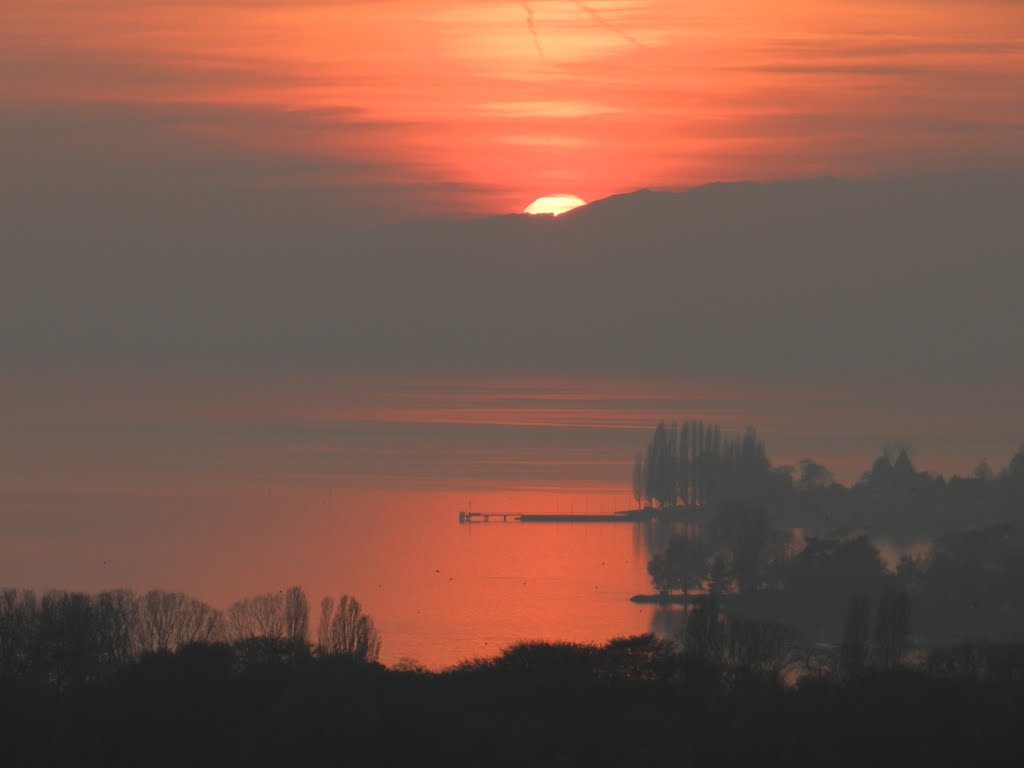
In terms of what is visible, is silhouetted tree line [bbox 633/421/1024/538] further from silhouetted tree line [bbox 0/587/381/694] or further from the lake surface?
silhouetted tree line [bbox 0/587/381/694]

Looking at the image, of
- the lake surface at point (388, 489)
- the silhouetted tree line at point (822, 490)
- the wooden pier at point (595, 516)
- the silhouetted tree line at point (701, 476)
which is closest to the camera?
the lake surface at point (388, 489)

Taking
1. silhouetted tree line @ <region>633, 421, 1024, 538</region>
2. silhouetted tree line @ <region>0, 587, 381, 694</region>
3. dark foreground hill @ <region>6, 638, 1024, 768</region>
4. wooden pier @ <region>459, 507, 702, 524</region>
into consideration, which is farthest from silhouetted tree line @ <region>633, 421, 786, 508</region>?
dark foreground hill @ <region>6, 638, 1024, 768</region>

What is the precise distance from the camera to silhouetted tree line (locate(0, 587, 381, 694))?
673 inches

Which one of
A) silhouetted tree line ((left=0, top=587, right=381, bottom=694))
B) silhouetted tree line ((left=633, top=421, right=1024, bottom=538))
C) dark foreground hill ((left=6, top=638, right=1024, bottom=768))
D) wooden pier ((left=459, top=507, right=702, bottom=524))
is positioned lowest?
dark foreground hill ((left=6, top=638, right=1024, bottom=768))

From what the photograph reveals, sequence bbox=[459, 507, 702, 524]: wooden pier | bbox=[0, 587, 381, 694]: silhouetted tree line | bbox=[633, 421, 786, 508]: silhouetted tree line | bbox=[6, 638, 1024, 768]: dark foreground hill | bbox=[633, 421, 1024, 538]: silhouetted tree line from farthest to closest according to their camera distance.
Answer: bbox=[633, 421, 786, 508]: silhouetted tree line
bbox=[633, 421, 1024, 538]: silhouetted tree line
bbox=[459, 507, 702, 524]: wooden pier
bbox=[0, 587, 381, 694]: silhouetted tree line
bbox=[6, 638, 1024, 768]: dark foreground hill

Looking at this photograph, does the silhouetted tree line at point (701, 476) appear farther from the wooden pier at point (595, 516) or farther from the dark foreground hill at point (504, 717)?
the dark foreground hill at point (504, 717)

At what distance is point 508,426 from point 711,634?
64.3m

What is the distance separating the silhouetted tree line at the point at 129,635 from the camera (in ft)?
56.1

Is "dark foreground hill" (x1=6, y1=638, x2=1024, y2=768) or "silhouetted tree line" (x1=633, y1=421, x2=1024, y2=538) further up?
"silhouetted tree line" (x1=633, y1=421, x2=1024, y2=538)

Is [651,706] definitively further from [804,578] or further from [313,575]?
[313,575]

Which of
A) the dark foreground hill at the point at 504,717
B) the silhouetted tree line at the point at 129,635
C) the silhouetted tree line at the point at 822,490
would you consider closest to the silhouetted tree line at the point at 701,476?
the silhouetted tree line at the point at 822,490

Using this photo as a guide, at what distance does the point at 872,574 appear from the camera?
29.4m

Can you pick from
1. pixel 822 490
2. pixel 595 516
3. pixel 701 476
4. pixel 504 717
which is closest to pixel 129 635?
pixel 504 717

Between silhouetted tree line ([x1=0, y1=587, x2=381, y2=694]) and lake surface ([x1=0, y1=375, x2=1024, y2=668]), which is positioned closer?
silhouetted tree line ([x1=0, y1=587, x2=381, y2=694])
